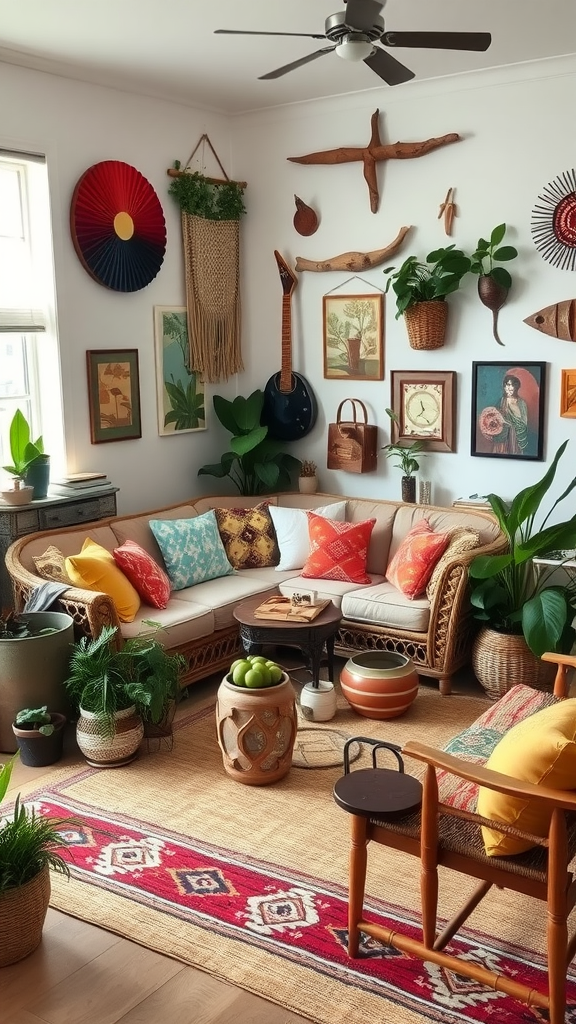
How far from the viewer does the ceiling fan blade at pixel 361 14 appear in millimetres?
3045

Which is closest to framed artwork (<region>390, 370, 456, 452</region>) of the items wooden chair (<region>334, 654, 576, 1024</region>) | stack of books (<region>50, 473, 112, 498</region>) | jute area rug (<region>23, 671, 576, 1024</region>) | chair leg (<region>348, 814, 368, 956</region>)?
stack of books (<region>50, 473, 112, 498</region>)

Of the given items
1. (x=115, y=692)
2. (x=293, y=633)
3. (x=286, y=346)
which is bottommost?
(x=115, y=692)

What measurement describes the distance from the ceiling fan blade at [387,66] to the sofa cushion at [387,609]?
2.42 meters

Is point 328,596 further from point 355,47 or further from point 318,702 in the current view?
point 355,47

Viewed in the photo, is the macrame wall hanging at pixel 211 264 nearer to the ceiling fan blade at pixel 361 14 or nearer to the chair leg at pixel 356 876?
the ceiling fan blade at pixel 361 14

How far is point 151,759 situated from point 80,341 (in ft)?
7.68

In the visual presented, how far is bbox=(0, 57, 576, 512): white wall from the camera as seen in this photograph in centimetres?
493

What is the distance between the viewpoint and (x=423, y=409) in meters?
5.54

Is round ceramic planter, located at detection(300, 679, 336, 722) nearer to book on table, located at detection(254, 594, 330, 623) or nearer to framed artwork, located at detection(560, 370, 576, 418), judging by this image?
book on table, located at detection(254, 594, 330, 623)

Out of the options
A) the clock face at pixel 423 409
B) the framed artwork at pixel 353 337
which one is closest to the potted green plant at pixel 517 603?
the clock face at pixel 423 409

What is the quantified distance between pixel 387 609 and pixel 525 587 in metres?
0.72

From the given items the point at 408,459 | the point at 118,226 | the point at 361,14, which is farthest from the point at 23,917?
the point at 118,226

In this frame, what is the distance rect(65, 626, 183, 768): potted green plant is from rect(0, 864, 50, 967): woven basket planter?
1.10 m

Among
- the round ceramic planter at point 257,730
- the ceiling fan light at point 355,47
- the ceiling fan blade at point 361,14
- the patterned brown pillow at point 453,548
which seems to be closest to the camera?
Answer: the ceiling fan blade at point 361,14
